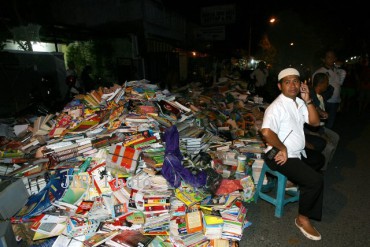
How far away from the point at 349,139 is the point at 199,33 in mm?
8177

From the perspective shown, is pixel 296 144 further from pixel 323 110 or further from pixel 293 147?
pixel 323 110

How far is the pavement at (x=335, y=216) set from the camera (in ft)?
9.36

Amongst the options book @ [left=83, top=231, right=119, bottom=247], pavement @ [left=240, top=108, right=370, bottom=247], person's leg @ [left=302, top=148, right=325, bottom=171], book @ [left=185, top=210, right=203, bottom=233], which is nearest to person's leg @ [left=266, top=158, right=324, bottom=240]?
pavement @ [left=240, top=108, right=370, bottom=247]

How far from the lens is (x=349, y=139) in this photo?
21.1 ft

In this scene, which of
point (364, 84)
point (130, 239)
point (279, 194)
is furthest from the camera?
point (364, 84)

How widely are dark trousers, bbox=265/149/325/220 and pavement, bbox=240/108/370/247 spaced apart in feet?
1.08

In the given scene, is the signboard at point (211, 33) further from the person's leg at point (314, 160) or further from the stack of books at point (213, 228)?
the stack of books at point (213, 228)

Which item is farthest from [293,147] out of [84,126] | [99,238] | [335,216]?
[84,126]

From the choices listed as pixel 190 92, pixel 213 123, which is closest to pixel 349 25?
pixel 190 92

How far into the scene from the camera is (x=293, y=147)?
2.94 metres

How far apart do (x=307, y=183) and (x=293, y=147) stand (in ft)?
Answer: 1.49

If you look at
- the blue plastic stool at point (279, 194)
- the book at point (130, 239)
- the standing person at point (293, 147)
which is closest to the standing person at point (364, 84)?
the blue plastic stool at point (279, 194)

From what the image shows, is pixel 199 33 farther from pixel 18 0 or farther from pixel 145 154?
pixel 18 0

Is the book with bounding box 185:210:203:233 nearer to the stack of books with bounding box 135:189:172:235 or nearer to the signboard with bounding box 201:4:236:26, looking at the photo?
the stack of books with bounding box 135:189:172:235
